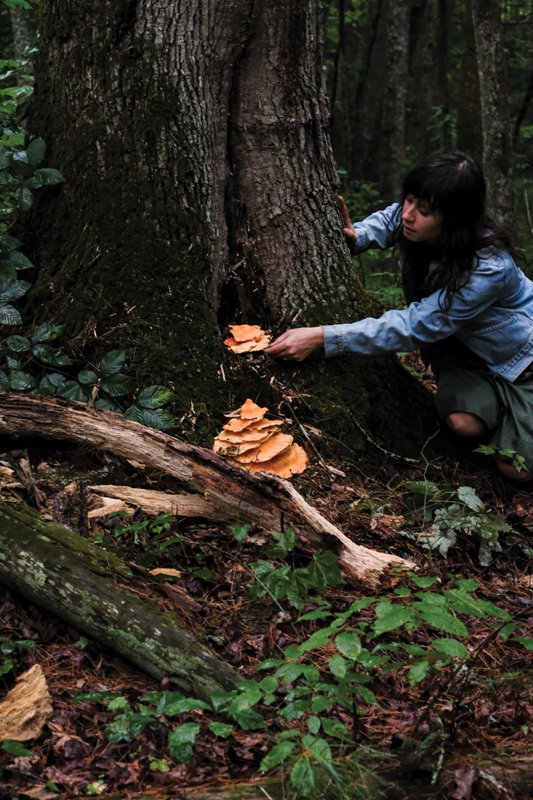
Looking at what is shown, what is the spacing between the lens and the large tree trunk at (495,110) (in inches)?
314

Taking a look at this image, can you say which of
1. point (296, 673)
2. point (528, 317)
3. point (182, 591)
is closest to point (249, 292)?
point (528, 317)

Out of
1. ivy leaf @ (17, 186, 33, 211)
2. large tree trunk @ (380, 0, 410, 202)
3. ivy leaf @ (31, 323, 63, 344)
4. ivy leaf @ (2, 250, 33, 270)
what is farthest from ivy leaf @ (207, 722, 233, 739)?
large tree trunk @ (380, 0, 410, 202)

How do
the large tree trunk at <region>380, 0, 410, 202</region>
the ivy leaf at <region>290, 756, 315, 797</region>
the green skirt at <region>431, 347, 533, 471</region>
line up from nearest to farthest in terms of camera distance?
the ivy leaf at <region>290, 756, 315, 797</region> < the green skirt at <region>431, 347, 533, 471</region> < the large tree trunk at <region>380, 0, 410, 202</region>

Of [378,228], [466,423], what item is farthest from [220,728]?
[378,228]

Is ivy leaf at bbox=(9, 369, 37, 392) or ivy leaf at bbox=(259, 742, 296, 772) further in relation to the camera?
ivy leaf at bbox=(9, 369, 37, 392)

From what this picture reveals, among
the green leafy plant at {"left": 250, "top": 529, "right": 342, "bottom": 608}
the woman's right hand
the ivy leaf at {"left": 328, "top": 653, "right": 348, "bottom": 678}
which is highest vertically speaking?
the woman's right hand

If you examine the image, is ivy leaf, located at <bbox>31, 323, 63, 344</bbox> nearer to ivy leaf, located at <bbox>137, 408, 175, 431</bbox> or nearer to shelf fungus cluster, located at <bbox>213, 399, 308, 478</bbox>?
ivy leaf, located at <bbox>137, 408, 175, 431</bbox>

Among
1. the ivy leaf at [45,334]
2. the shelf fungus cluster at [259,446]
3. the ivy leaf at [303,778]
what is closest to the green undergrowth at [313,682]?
the ivy leaf at [303,778]

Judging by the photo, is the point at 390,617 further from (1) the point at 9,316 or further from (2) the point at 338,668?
(1) the point at 9,316

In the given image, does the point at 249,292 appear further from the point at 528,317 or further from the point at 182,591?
the point at 182,591

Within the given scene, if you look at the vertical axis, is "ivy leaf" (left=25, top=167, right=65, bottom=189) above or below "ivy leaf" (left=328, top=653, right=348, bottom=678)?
above

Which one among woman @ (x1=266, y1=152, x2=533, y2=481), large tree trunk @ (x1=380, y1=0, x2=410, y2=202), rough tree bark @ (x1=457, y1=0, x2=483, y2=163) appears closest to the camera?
woman @ (x1=266, y1=152, x2=533, y2=481)

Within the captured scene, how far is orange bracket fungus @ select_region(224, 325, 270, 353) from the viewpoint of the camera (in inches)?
148

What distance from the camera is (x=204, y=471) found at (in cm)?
305
